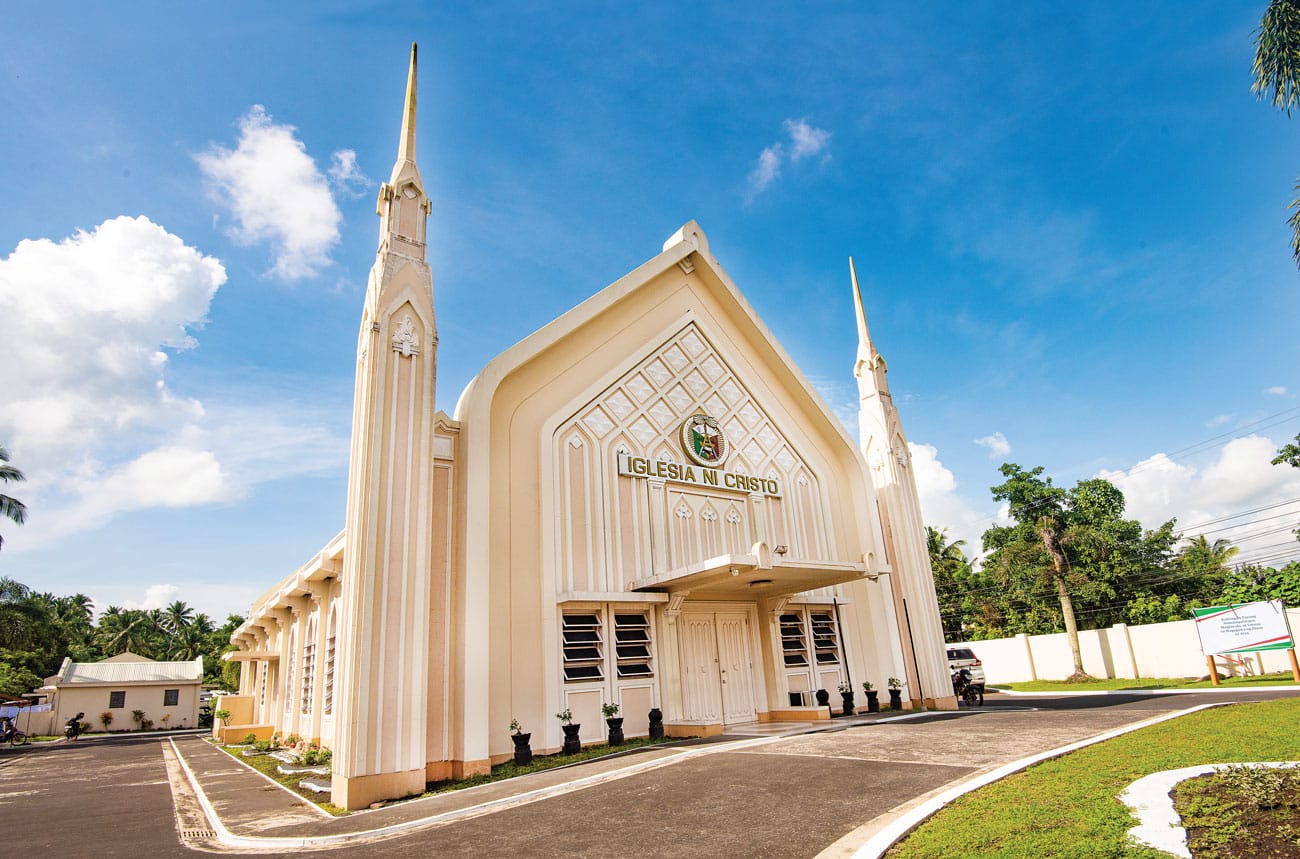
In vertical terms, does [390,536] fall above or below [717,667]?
above

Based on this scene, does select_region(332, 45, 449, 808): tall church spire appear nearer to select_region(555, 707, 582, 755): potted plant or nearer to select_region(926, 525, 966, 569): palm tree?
select_region(555, 707, 582, 755): potted plant

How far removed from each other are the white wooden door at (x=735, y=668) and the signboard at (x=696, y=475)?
115 inches

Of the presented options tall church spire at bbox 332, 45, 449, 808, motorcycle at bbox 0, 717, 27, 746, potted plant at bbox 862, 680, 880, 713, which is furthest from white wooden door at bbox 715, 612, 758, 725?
motorcycle at bbox 0, 717, 27, 746

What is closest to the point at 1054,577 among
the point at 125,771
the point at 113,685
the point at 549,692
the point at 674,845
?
the point at 549,692

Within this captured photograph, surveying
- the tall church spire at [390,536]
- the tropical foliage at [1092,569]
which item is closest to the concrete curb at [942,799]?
the tall church spire at [390,536]

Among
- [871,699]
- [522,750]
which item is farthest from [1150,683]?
[522,750]

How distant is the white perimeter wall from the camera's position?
2295cm

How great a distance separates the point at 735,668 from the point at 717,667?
57cm

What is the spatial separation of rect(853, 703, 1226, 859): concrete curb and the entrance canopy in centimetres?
519

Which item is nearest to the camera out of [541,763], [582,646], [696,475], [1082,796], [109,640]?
[1082,796]

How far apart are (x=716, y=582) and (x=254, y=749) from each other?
14312 millimetres

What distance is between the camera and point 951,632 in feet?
156

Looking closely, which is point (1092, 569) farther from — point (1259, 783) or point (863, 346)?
point (1259, 783)

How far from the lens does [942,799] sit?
Result: 6480 millimetres
